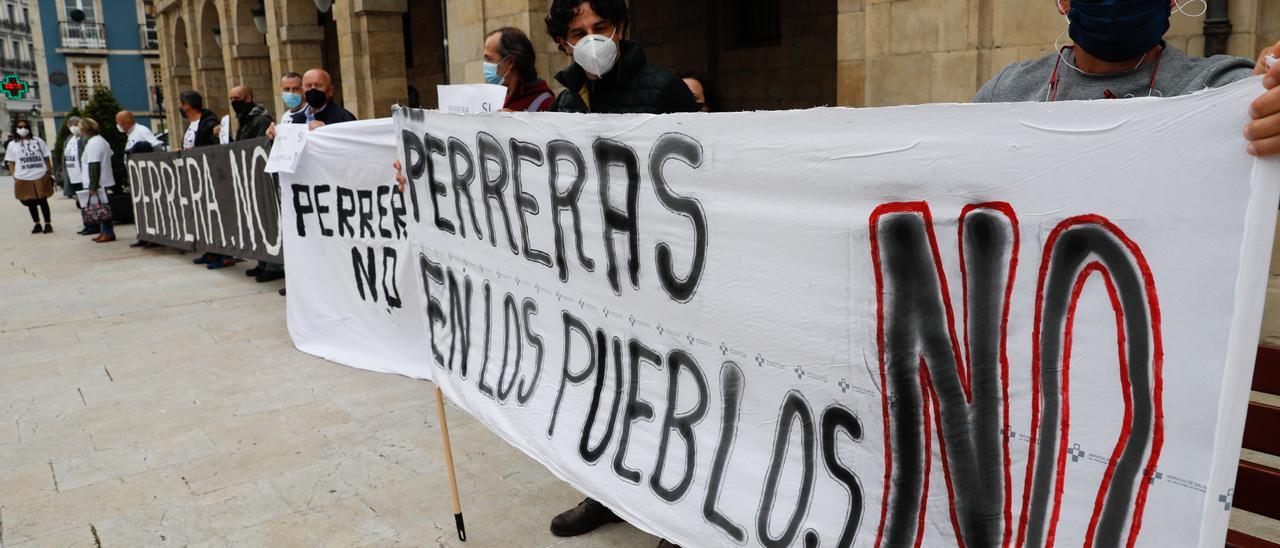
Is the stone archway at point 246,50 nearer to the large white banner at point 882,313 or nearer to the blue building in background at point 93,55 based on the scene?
the large white banner at point 882,313

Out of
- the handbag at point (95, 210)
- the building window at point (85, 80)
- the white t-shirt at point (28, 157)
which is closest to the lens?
the handbag at point (95, 210)

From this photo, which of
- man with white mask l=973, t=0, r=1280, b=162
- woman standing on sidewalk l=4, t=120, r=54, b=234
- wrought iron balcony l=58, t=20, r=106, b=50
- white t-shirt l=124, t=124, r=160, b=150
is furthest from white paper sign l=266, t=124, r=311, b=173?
wrought iron balcony l=58, t=20, r=106, b=50

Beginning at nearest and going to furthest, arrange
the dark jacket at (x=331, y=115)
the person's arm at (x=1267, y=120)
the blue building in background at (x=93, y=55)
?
the person's arm at (x=1267, y=120) < the dark jacket at (x=331, y=115) < the blue building in background at (x=93, y=55)

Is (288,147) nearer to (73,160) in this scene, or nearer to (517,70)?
(517,70)

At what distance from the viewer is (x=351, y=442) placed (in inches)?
164

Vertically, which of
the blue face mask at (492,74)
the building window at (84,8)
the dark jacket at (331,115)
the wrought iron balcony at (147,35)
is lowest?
the dark jacket at (331,115)

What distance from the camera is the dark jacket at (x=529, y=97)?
3773 millimetres

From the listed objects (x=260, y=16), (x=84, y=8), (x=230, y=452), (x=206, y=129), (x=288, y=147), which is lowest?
(x=230, y=452)

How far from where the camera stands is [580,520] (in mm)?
3166

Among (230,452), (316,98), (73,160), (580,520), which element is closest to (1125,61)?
(580,520)

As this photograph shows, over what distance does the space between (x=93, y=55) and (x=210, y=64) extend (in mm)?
42168

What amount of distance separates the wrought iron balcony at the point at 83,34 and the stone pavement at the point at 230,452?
196 feet

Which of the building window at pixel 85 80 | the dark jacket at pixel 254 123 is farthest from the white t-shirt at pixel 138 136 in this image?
the building window at pixel 85 80

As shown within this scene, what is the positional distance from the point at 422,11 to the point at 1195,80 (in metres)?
17.2
